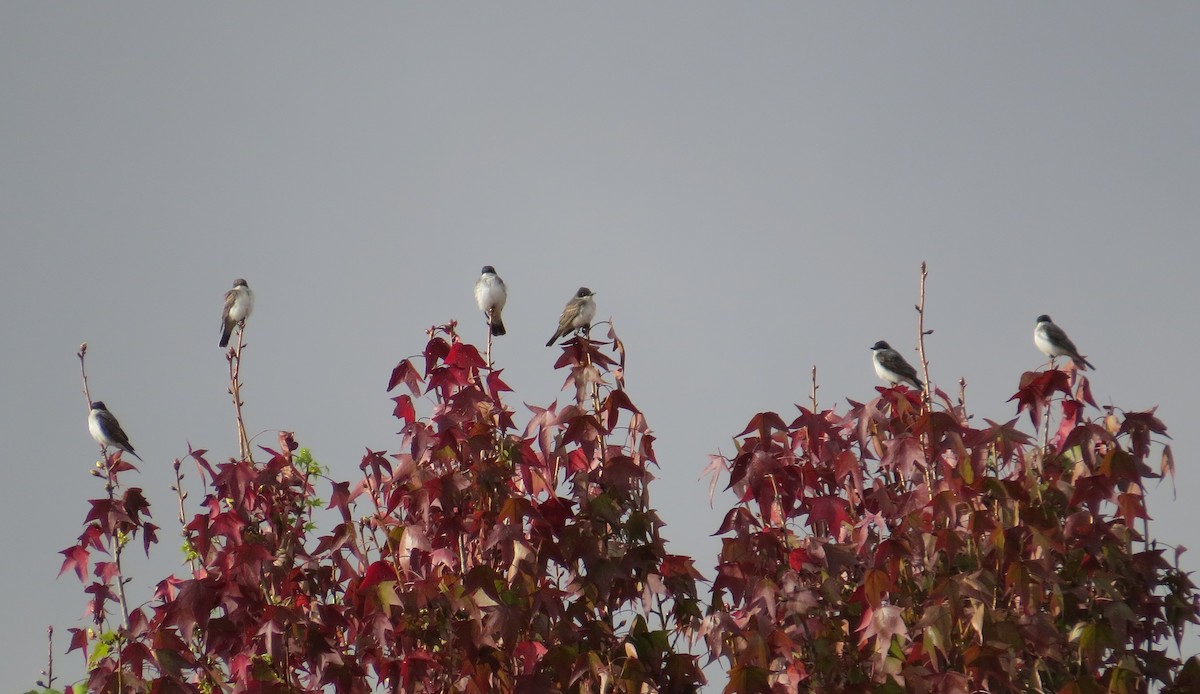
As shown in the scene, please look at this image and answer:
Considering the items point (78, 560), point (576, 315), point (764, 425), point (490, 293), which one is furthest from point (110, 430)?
point (764, 425)

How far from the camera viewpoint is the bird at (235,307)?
45.6 feet

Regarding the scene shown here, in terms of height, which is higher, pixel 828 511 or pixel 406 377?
pixel 406 377

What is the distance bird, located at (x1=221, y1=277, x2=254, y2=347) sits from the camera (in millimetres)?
13891

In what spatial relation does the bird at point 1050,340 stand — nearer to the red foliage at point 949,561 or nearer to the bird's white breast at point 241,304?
the red foliage at point 949,561

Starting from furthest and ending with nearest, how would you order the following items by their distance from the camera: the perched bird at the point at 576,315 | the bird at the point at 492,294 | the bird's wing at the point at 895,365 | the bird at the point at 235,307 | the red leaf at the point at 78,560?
the bird at the point at 235,307, the bird's wing at the point at 895,365, the bird at the point at 492,294, the perched bird at the point at 576,315, the red leaf at the point at 78,560

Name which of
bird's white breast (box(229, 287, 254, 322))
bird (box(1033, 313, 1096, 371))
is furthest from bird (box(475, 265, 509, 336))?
bird (box(1033, 313, 1096, 371))

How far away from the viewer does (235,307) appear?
14.0m

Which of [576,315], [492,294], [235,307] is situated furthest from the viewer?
[235,307]

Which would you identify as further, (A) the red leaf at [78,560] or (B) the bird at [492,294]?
(B) the bird at [492,294]

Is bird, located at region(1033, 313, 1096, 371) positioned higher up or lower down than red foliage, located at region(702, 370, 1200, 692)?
higher up

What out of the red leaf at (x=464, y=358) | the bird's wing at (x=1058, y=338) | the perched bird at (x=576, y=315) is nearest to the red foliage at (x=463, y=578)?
the red leaf at (x=464, y=358)

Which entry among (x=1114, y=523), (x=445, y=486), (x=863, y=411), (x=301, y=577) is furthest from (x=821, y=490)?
(x=301, y=577)

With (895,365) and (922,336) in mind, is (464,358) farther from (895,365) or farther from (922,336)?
(895,365)

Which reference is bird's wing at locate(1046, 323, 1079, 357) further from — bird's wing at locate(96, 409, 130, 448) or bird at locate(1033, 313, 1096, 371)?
bird's wing at locate(96, 409, 130, 448)
